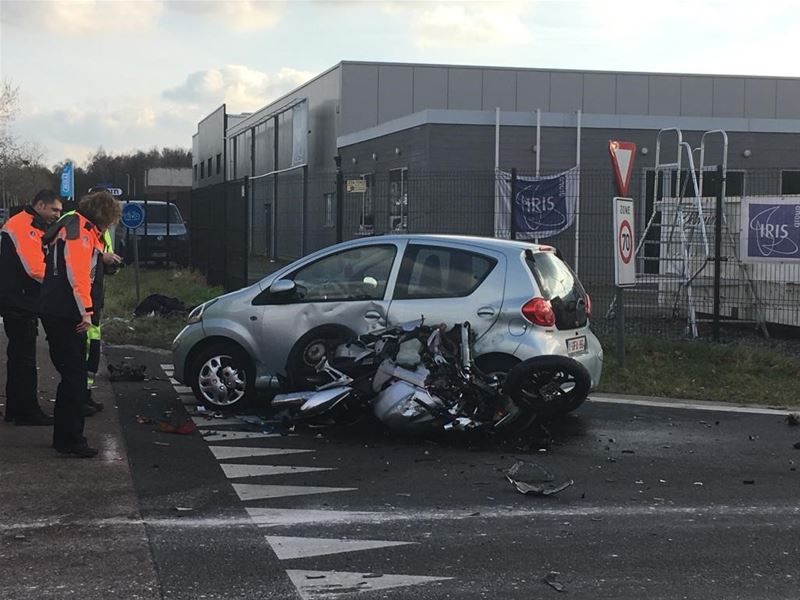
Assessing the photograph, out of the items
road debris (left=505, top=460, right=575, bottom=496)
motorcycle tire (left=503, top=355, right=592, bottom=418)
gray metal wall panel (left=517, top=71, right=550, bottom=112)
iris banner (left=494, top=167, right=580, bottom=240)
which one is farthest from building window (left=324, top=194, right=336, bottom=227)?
road debris (left=505, top=460, right=575, bottom=496)

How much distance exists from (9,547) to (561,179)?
14878 mm

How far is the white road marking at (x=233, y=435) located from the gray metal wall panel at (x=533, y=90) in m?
26.4

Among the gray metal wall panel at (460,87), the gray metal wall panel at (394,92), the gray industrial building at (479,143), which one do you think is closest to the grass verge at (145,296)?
the gray industrial building at (479,143)

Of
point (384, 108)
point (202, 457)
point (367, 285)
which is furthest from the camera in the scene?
point (384, 108)

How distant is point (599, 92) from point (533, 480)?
28725 millimetres

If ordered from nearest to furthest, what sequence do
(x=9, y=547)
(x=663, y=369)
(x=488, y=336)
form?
(x=9, y=547) < (x=488, y=336) < (x=663, y=369)

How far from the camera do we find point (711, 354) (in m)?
11.3

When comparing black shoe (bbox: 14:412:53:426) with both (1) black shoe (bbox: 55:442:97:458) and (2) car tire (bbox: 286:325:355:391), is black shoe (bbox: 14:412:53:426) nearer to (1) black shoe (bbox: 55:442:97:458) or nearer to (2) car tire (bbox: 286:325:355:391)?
(1) black shoe (bbox: 55:442:97:458)

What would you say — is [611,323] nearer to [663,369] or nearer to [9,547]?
[663,369]

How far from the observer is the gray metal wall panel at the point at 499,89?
32406 mm

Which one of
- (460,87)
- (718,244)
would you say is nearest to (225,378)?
(718,244)

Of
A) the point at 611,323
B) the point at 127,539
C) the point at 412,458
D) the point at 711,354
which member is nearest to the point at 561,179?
the point at 611,323

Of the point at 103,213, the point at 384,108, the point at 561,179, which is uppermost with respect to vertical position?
the point at 384,108

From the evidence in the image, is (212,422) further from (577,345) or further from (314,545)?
(314,545)
